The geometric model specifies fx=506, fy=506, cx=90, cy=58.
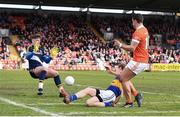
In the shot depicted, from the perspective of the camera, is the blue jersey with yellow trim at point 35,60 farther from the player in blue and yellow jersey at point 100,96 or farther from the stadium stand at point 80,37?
the stadium stand at point 80,37

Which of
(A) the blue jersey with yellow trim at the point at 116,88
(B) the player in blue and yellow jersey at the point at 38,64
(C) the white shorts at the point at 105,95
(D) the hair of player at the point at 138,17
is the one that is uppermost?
(D) the hair of player at the point at 138,17

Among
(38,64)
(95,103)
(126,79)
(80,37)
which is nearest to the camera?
(95,103)

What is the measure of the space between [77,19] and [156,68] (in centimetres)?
1337

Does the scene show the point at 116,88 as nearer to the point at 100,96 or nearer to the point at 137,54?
the point at 100,96

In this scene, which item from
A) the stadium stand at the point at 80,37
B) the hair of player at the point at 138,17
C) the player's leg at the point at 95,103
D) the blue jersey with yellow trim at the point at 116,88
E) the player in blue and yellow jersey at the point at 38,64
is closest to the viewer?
the player's leg at the point at 95,103

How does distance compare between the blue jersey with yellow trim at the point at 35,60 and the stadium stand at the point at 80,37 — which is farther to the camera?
the stadium stand at the point at 80,37

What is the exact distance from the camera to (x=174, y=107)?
13.4 m

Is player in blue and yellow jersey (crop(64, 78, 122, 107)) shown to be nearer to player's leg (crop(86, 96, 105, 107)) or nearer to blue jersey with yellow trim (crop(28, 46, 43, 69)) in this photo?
player's leg (crop(86, 96, 105, 107))

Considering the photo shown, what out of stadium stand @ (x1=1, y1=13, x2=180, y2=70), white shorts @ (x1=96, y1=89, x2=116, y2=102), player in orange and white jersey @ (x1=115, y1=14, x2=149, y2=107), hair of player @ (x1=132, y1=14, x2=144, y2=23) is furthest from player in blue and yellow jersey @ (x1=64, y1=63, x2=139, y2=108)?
stadium stand @ (x1=1, y1=13, x2=180, y2=70)

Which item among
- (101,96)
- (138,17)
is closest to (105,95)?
(101,96)

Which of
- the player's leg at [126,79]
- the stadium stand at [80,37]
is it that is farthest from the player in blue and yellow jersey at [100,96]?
the stadium stand at [80,37]

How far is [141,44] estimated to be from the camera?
43.8 feet

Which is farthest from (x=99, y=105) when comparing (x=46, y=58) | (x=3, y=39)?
(x=3, y=39)

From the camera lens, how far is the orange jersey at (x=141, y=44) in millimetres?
13282
